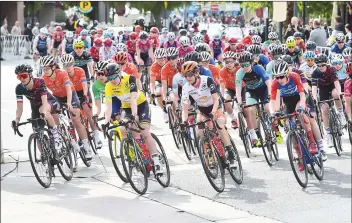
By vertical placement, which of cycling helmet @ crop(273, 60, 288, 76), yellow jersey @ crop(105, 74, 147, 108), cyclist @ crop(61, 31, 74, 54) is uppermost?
cycling helmet @ crop(273, 60, 288, 76)

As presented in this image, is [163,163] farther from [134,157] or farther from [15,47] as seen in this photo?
[15,47]

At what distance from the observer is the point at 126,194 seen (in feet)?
41.1

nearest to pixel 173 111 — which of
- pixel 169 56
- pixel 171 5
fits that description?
pixel 169 56

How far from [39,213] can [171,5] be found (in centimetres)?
6085

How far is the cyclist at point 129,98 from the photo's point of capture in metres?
12.4

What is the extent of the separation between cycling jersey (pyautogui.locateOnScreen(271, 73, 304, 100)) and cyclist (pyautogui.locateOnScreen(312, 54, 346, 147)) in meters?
2.03

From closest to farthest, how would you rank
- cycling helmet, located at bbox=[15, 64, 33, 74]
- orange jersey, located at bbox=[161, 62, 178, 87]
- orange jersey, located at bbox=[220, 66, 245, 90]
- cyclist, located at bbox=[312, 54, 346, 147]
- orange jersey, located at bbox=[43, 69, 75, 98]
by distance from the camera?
cycling helmet, located at bbox=[15, 64, 33, 74]
orange jersey, located at bbox=[43, 69, 75, 98]
cyclist, located at bbox=[312, 54, 346, 147]
orange jersey, located at bbox=[220, 66, 245, 90]
orange jersey, located at bbox=[161, 62, 178, 87]

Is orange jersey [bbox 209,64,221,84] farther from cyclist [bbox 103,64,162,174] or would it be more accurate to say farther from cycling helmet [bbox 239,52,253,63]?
cyclist [bbox 103,64,162,174]

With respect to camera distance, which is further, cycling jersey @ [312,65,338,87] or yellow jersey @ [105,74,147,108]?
cycling jersey @ [312,65,338,87]

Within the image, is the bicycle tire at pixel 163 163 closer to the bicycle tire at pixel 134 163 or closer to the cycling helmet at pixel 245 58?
the bicycle tire at pixel 134 163

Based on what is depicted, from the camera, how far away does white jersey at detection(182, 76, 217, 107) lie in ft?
42.0

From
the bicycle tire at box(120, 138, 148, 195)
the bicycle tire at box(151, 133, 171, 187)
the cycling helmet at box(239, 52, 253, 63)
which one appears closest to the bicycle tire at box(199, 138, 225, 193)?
the bicycle tire at box(151, 133, 171, 187)

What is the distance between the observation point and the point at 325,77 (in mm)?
15617

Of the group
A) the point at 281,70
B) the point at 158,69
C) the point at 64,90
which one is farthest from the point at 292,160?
the point at 158,69
